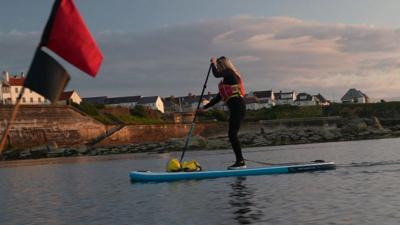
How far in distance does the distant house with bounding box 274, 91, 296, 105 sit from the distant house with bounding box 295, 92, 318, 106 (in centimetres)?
175

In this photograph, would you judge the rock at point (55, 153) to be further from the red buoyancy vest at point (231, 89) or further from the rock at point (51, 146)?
the red buoyancy vest at point (231, 89)

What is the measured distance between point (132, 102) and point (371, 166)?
153592mm

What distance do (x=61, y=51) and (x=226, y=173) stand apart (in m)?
11.0

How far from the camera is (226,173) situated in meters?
16.5

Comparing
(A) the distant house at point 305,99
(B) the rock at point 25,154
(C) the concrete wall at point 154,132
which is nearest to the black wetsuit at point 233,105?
(B) the rock at point 25,154

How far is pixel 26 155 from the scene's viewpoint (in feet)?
194

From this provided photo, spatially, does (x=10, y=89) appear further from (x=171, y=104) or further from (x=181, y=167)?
(x=181, y=167)

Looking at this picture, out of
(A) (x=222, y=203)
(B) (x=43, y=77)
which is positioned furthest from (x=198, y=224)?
(B) (x=43, y=77)

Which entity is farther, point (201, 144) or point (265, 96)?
point (265, 96)

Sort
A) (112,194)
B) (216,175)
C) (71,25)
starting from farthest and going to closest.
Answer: (216,175), (112,194), (71,25)

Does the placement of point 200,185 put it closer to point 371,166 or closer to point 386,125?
point 371,166

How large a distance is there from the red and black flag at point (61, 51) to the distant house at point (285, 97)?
612 ft

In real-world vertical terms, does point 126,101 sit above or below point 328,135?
above

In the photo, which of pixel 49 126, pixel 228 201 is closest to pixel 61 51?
pixel 228 201
